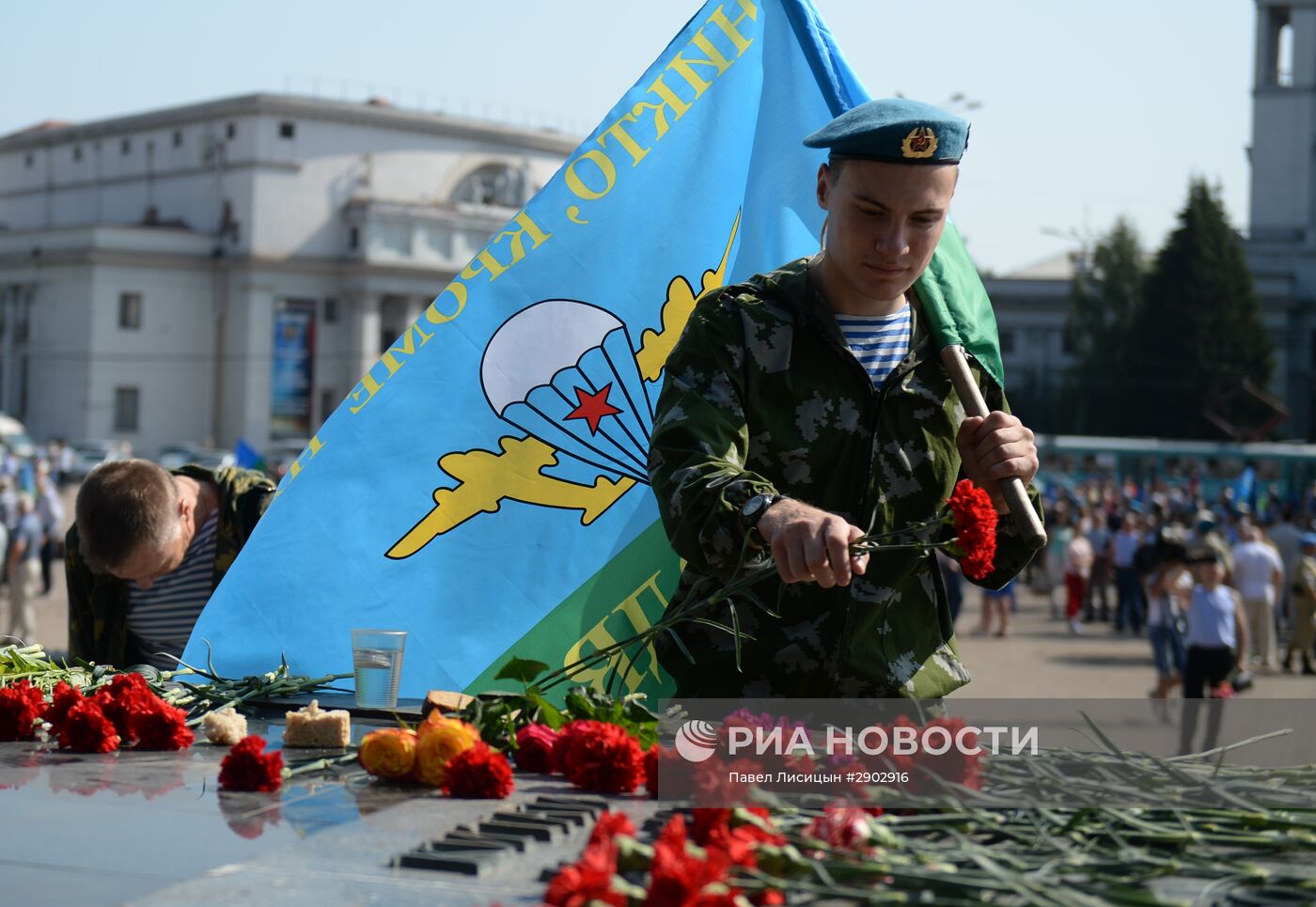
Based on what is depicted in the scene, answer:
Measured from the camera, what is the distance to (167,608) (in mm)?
4855

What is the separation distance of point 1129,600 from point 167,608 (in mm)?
20448

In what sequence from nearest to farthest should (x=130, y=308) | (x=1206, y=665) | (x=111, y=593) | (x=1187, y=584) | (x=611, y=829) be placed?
(x=611, y=829), (x=111, y=593), (x=1206, y=665), (x=1187, y=584), (x=130, y=308)

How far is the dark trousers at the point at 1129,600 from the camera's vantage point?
77.3ft

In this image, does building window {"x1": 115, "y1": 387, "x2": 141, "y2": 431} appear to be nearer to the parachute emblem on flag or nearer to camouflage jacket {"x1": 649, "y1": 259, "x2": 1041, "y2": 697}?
the parachute emblem on flag

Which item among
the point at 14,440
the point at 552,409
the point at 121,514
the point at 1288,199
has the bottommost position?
the point at 121,514

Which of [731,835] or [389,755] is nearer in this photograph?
[731,835]

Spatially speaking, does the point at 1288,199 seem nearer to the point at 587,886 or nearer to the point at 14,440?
the point at 14,440

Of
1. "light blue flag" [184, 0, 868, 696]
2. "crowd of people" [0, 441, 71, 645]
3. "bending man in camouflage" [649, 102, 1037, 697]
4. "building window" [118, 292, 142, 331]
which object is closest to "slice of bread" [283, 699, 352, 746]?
"bending man in camouflage" [649, 102, 1037, 697]

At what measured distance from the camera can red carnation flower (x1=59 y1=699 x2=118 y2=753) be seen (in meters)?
2.83

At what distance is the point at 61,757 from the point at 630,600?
1645 millimetres

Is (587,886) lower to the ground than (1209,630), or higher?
higher

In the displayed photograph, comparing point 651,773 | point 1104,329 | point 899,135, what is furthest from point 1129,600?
point 1104,329

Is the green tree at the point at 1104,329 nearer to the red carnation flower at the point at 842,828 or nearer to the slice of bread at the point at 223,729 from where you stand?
the slice of bread at the point at 223,729

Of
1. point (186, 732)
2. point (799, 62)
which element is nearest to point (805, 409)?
point (186, 732)
